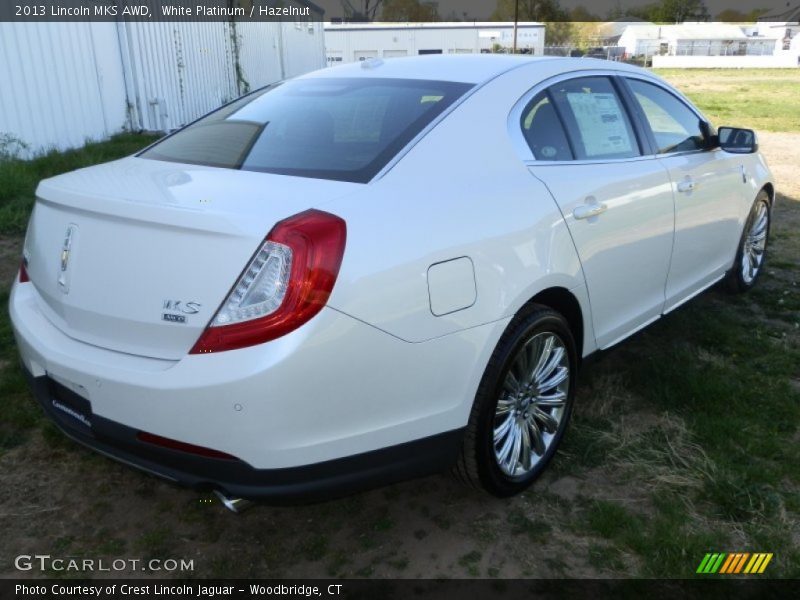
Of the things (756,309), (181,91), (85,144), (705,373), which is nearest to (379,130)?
(705,373)

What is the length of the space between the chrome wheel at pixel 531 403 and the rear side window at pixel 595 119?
92cm

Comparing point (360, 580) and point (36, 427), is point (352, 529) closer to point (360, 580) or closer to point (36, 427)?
point (360, 580)

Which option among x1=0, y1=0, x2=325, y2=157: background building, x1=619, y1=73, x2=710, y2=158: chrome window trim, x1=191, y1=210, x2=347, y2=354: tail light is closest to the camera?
x1=191, y1=210, x2=347, y2=354: tail light

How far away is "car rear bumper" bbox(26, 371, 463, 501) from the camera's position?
209 centimetres

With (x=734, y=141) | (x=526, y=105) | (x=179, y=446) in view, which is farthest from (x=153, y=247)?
(x=734, y=141)

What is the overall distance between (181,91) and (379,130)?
11377 millimetres

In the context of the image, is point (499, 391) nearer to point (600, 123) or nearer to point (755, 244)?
point (600, 123)

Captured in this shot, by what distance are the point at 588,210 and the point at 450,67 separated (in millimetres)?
896

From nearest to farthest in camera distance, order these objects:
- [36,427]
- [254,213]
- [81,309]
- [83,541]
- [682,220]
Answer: [254,213]
[81,309]
[83,541]
[36,427]
[682,220]

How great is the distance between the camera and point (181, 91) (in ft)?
42.5

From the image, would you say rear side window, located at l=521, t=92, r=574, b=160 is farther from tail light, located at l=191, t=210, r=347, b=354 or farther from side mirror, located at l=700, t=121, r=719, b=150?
side mirror, located at l=700, t=121, r=719, b=150

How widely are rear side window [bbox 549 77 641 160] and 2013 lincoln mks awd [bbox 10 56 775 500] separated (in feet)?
0.07

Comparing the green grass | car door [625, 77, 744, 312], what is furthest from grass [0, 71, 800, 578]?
the green grass

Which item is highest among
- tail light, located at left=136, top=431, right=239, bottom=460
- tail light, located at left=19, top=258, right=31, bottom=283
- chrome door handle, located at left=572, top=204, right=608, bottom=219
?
chrome door handle, located at left=572, top=204, right=608, bottom=219
